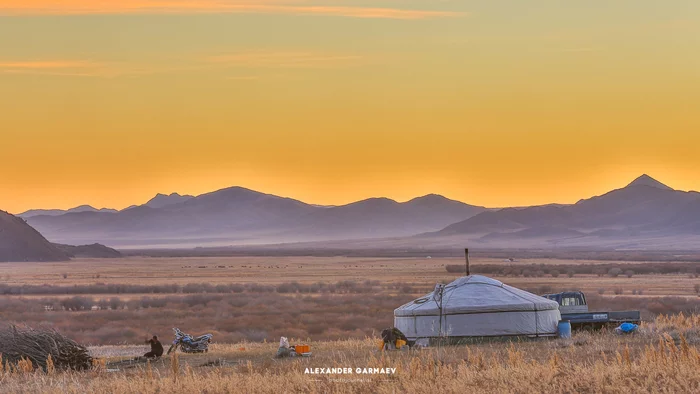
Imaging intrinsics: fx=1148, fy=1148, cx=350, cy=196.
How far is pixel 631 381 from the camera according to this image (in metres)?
20.9

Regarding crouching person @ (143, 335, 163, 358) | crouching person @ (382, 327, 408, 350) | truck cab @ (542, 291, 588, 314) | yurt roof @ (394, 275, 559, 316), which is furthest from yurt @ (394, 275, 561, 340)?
crouching person @ (143, 335, 163, 358)

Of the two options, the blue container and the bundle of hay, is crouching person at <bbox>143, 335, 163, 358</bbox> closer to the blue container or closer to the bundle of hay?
the bundle of hay

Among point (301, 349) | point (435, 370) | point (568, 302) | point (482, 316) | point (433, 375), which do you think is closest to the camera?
point (433, 375)

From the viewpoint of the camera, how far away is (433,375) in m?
22.7

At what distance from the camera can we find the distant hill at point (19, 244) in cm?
17075

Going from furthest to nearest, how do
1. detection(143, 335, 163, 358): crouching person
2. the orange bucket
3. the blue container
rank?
the blue container, detection(143, 335, 163, 358): crouching person, the orange bucket

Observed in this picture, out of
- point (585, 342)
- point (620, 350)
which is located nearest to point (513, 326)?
point (585, 342)

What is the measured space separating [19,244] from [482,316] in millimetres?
148174

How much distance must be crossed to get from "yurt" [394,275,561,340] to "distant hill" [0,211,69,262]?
14325 centimetres

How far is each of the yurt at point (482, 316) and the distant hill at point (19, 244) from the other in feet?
470

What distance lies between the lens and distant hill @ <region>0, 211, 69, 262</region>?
560 feet

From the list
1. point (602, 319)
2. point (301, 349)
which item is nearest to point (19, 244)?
point (602, 319)

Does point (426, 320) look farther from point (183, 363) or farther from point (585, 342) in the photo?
point (183, 363)

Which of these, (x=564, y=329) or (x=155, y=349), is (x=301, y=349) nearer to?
(x=155, y=349)
